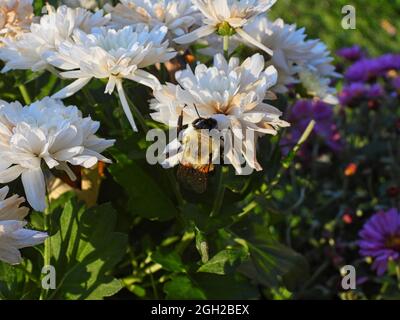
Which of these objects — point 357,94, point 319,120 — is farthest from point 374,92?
point 319,120

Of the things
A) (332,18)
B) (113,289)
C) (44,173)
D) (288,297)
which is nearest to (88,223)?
(113,289)

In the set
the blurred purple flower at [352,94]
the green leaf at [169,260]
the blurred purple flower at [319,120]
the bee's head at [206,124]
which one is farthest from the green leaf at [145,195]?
the blurred purple flower at [352,94]

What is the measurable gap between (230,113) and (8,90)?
1.78 feet

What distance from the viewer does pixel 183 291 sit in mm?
1209

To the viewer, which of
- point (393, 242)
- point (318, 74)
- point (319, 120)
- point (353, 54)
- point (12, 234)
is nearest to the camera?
point (12, 234)

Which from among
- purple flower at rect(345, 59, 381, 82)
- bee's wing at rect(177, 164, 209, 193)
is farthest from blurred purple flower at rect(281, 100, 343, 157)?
bee's wing at rect(177, 164, 209, 193)

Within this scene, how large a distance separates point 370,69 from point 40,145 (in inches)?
61.9

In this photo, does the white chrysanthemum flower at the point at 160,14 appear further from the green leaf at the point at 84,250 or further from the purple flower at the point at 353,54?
the purple flower at the point at 353,54

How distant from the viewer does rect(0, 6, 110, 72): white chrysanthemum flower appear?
1.14m

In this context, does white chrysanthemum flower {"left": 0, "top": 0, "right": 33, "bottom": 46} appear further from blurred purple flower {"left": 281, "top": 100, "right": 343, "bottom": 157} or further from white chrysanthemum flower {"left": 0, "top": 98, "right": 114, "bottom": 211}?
blurred purple flower {"left": 281, "top": 100, "right": 343, "bottom": 157}

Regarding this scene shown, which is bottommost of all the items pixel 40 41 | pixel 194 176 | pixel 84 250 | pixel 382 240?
pixel 382 240

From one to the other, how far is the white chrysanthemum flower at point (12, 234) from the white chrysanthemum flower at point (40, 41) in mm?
276

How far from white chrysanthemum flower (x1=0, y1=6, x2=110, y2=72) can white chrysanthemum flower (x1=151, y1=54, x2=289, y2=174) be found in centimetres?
20

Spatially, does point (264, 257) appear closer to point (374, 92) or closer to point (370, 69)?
point (374, 92)
